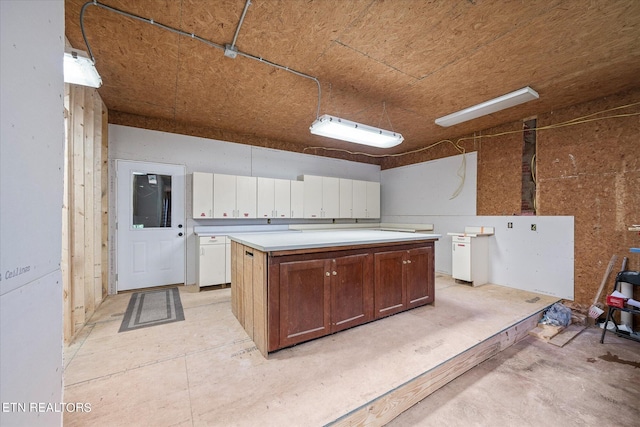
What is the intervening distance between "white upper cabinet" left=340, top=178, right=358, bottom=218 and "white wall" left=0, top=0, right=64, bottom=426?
486 centimetres

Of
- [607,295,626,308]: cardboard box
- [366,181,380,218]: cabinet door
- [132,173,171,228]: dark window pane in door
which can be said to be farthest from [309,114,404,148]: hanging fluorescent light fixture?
[607,295,626,308]: cardboard box

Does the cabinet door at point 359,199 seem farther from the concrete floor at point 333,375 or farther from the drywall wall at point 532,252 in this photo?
the concrete floor at point 333,375

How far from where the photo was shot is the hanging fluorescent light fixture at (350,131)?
8.89 ft

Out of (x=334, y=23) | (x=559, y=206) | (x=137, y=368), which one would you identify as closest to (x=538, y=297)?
(x=559, y=206)

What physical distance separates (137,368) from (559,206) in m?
5.36

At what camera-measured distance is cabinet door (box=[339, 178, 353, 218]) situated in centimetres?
570

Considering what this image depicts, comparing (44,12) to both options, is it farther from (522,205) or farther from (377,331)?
Result: (522,205)

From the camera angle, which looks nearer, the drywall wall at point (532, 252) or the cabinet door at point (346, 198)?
the drywall wall at point (532, 252)

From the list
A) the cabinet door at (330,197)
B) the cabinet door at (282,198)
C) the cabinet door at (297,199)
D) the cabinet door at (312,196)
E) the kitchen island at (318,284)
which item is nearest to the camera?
the kitchen island at (318,284)

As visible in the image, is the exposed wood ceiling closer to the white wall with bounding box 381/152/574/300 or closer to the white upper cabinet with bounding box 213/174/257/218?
the white upper cabinet with bounding box 213/174/257/218

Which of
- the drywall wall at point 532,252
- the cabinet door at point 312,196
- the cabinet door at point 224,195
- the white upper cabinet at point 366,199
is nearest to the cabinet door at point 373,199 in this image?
the white upper cabinet at point 366,199

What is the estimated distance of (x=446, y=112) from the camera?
3738mm

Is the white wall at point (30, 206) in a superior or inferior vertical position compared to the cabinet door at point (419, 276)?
superior

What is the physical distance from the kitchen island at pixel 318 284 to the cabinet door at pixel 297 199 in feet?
7.35
